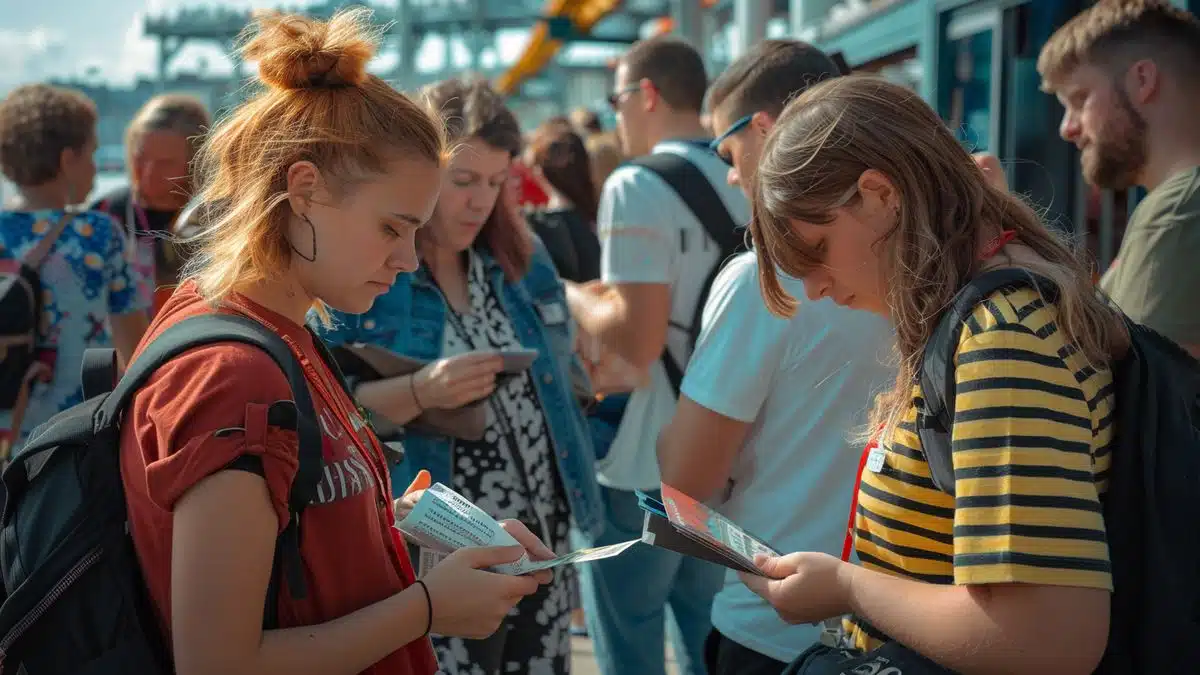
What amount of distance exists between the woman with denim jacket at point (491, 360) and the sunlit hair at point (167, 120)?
1.84 m

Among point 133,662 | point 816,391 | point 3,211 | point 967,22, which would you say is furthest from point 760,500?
point 967,22

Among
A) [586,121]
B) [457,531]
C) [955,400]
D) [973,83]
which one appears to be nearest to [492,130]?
[457,531]

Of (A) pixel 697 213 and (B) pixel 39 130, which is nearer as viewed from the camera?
(A) pixel 697 213

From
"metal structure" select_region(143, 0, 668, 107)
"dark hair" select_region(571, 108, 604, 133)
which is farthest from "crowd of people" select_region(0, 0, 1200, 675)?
"metal structure" select_region(143, 0, 668, 107)

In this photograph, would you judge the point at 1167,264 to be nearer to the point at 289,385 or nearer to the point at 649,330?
the point at 649,330

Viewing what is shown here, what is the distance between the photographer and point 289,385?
1342 millimetres

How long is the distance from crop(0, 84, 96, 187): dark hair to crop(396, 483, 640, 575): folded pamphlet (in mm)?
2498

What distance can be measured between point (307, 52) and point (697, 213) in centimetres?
153

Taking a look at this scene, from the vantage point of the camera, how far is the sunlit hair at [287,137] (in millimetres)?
1492

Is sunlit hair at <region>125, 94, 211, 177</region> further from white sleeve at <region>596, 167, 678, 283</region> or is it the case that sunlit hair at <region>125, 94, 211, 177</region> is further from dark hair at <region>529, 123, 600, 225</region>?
white sleeve at <region>596, 167, 678, 283</region>

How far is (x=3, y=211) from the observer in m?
3.36

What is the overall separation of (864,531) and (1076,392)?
0.39 m

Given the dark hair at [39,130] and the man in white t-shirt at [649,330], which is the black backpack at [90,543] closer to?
the man in white t-shirt at [649,330]

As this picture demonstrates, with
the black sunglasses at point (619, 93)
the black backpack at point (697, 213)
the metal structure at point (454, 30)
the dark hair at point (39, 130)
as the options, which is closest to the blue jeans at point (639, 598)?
the black backpack at point (697, 213)
